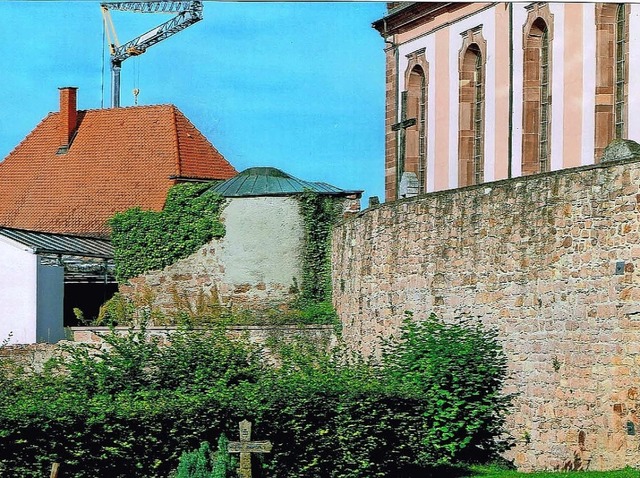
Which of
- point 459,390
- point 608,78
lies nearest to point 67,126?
point 608,78

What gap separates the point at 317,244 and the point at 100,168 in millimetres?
4423

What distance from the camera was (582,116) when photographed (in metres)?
23.4

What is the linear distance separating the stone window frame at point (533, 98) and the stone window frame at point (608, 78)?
151 cm

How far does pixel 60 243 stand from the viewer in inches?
1161

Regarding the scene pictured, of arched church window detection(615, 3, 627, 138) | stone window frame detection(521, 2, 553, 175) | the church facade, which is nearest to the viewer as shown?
arched church window detection(615, 3, 627, 138)

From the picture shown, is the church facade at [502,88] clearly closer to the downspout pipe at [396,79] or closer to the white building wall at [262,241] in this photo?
the downspout pipe at [396,79]

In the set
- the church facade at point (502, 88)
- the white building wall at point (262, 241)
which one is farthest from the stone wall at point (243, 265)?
the church facade at point (502, 88)

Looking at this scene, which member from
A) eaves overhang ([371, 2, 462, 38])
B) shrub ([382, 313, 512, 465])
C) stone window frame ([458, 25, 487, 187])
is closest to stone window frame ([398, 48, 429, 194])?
eaves overhang ([371, 2, 462, 38])

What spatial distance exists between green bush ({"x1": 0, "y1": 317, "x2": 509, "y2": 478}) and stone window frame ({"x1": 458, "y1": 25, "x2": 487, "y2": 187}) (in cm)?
600

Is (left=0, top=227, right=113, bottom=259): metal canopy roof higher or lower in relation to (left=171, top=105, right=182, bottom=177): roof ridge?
lower

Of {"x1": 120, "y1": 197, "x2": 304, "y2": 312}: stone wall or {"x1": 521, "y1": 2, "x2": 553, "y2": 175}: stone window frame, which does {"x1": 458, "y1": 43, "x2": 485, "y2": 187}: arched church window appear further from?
{"x1": 120, "y1": 197, "x2": 304, "y2": 312}: stone wall

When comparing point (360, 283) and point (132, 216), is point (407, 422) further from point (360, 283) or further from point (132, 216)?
point (132, 216)

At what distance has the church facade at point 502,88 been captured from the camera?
22.8 meters

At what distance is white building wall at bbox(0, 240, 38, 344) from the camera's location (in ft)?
92.4
